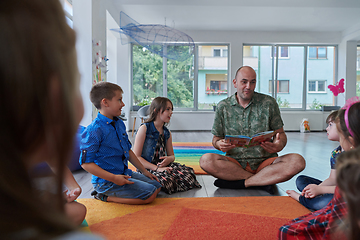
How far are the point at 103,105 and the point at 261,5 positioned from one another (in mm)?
4575

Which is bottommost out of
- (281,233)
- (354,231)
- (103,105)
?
(281,233)

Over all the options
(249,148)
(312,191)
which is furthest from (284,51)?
(312,191)

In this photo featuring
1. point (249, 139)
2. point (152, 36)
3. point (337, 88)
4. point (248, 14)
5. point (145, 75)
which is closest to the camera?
point (249, 139)

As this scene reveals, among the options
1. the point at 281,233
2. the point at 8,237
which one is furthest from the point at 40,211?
the point at 281,233

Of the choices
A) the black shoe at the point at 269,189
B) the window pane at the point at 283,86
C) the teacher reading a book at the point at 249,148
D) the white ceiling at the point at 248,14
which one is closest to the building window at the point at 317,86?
the window pane at the point at 283,86

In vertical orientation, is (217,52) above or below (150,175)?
above

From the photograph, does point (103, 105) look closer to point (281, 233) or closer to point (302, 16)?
point (281, 233)

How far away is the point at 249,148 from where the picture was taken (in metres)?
2.33

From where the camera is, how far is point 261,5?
5152 mm

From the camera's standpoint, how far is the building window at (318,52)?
23.9ft

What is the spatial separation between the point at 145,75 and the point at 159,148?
5.12 metres

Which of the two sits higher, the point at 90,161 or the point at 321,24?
the point at 321,24

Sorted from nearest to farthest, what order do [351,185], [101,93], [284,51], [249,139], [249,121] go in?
[351,185]
[101,93]
[249,139]
[249,121]
[284,51]

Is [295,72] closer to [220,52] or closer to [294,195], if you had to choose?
[220,52]
